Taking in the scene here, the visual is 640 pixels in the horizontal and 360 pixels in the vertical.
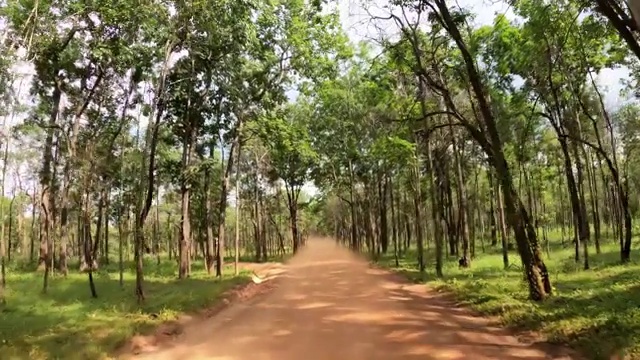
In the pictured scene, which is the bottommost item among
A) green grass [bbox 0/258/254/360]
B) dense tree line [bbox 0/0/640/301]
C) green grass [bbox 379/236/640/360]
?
green grass [bbox 0/258/254/360]

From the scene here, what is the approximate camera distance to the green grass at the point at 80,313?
9.78 m

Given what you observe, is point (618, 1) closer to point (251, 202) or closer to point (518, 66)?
point (518, 66)

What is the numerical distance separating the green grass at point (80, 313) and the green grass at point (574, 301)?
25.2 feet

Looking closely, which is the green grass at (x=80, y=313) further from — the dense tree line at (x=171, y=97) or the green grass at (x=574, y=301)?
the green grass at (x=574, y=301)

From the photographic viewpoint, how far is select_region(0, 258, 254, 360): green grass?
385 inches

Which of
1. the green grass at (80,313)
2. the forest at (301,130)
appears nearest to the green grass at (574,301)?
the forest at (301,130)

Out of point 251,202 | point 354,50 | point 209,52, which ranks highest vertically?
point 354,50

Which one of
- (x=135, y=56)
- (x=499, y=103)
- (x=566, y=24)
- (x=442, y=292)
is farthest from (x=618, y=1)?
(x=135, y=56)

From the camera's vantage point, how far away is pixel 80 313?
14297mm

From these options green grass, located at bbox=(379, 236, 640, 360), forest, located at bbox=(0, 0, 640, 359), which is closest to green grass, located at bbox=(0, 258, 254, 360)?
forest, located at bbox=(0, 0, 640, 359)

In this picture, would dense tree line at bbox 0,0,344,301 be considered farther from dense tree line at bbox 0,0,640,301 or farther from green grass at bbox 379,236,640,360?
green grass at bbox 379,236,640,360

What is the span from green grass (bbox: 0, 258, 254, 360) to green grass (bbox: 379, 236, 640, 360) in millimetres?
7681

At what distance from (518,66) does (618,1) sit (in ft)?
30.0

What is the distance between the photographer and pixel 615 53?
19750mm
